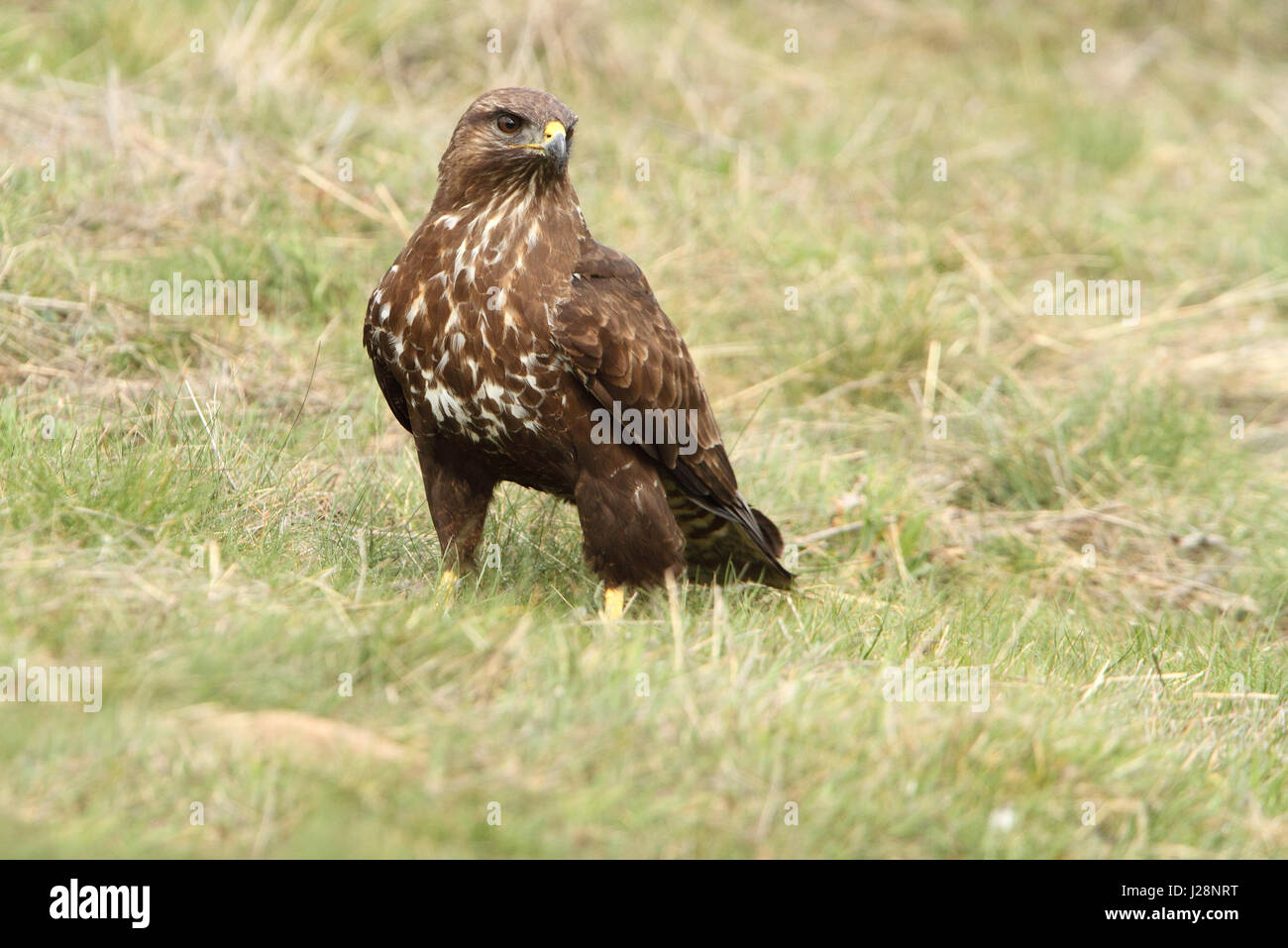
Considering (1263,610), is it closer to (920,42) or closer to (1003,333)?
(1003,333)

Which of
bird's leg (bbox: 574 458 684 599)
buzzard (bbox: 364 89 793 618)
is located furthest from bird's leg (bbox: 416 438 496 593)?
bird's leg (bbox: 574 458 684 599)

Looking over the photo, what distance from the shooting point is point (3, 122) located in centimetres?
657

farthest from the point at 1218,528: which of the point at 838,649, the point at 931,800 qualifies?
the point at 931,800

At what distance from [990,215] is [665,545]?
444cm

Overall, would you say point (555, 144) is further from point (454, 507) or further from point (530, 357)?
point (454, 507)
